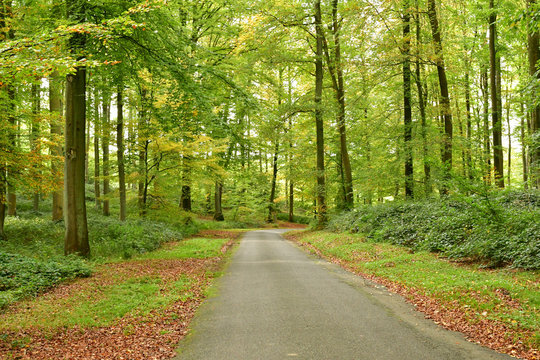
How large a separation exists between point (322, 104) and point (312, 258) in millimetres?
10081

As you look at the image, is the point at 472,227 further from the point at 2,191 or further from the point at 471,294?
the point at 2,191

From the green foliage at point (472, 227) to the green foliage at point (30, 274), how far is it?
388 inches

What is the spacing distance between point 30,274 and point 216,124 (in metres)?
6.20

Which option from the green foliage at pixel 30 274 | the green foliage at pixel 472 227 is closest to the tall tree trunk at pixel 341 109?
the green foliage at pixel 472 227

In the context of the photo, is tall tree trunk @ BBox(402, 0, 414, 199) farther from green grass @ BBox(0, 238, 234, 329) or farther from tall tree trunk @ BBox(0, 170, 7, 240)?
tall tree trunk @ BBox(0, 170, 7, 240)

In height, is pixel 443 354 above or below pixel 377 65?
below

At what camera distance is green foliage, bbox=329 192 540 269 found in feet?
26.7

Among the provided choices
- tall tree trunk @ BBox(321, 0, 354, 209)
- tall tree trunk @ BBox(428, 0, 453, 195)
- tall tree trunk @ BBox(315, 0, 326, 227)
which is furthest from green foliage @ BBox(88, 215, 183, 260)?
tall tree trunk @ BBox(428, 0, 453, 195)

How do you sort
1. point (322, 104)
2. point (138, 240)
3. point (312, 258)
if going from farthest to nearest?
point (322, 104)
point (138, 240)
point (312, 258)

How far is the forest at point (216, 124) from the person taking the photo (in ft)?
26.8

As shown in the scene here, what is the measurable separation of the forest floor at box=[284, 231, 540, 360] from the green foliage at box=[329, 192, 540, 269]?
45 cm

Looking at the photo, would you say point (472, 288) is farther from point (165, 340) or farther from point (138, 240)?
point (138, 240)

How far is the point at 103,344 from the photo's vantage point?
5.00 m

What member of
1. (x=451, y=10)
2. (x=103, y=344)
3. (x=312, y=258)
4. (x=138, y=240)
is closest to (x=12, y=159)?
(x=138, y=240)
